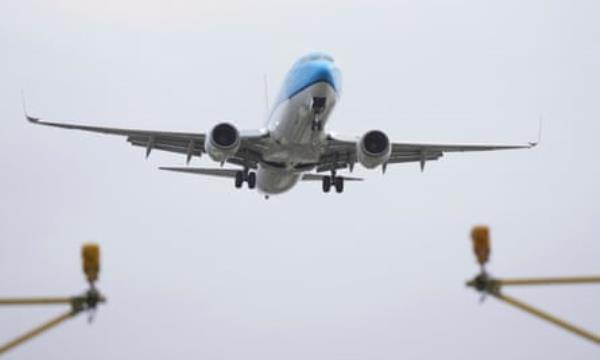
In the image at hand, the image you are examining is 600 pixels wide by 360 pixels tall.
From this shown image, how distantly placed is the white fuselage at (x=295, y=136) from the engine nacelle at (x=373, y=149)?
151 centimetres

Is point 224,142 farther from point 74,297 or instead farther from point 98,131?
point 74,297

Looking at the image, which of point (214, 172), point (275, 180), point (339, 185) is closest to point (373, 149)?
point (275, 180)

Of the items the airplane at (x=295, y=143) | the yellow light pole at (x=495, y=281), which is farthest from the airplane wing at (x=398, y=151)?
the yellow light pole at (x=495, y=281)

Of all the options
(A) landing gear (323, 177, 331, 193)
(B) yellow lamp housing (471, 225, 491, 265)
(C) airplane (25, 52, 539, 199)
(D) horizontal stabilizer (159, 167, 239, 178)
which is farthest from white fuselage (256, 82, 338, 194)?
(B) yellow lamp housing (471, 225, 491, 265)

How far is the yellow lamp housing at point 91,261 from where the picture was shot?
13.5 metres

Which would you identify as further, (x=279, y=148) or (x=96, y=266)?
(x=279, y=148)

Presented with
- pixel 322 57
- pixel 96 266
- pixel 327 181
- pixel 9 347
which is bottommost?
pixel 9 347

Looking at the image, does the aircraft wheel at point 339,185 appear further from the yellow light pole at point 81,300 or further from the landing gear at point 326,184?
the yellow light pole at point 81,300

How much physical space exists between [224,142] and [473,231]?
3176 centimetres

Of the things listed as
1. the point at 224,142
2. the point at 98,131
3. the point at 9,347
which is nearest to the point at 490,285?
the point at 9,347

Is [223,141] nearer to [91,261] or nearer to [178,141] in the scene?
[178,141]

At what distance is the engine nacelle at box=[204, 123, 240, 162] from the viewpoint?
1764 inches

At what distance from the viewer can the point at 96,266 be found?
13625 mm

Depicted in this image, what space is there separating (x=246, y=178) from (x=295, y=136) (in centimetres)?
646
